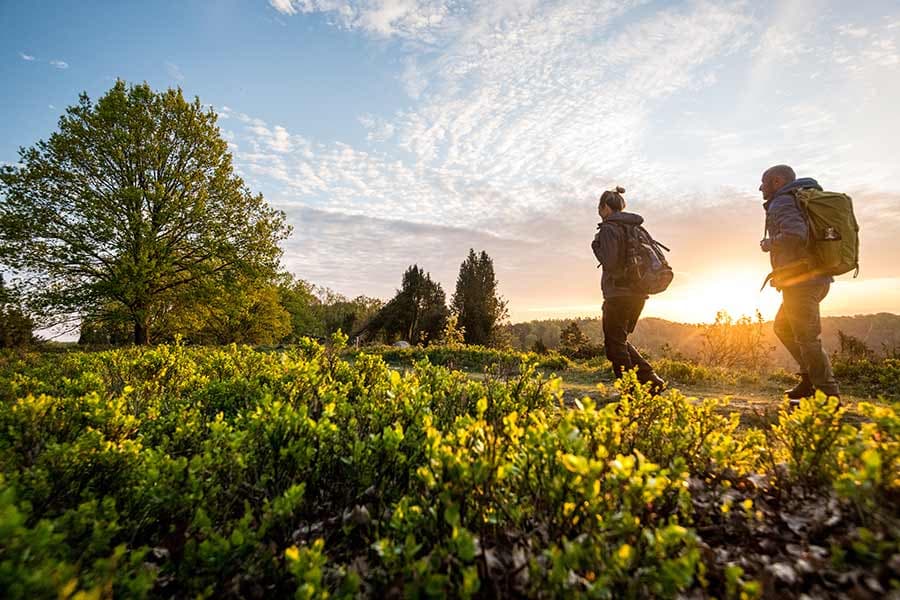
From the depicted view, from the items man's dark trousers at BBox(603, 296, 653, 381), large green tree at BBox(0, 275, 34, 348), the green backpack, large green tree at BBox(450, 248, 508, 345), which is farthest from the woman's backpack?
large green tree at BBox(450, 248, 508, 345)

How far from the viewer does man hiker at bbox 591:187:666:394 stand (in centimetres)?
533

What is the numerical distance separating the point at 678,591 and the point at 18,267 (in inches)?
781

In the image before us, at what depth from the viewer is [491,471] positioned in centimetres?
173

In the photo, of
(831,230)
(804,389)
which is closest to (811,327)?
(831,230)

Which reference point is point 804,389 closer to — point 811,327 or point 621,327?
point 811,327

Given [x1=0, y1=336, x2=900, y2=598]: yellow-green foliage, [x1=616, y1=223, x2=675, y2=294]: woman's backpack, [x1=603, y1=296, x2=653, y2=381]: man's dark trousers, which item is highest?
[x1=616, y1=223, x2=675, y2=294]: woman's backpack

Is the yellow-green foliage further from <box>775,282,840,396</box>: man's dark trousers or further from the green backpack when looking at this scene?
the green backpack

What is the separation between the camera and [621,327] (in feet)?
17.8

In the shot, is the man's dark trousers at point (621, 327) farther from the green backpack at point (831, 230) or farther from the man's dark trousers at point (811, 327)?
the green backpack at point (831, 230)

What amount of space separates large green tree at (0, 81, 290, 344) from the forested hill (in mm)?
18096

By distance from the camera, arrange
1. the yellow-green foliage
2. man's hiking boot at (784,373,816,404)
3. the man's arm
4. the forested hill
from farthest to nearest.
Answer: the forested hill → man's hiking boot at (784,373,816,404) → the man's arm → the yellow-green foliage

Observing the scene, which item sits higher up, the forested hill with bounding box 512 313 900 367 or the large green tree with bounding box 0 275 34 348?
the forested hill with bounding box 512 313 900 367

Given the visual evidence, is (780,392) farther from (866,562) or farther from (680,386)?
(866,562)

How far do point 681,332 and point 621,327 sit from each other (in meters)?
55.8
